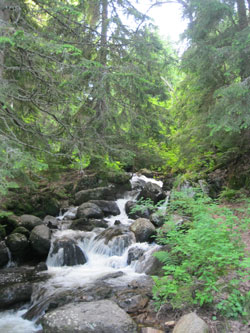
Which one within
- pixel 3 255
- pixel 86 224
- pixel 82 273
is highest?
pixel 86 224

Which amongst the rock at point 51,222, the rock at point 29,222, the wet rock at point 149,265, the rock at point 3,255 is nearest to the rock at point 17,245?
the rock at point 3,255

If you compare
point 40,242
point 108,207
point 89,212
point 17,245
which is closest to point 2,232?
point 17,245

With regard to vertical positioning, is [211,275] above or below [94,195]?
below

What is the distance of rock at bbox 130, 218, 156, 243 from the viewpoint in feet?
29.2

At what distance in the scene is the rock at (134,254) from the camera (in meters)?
7.99

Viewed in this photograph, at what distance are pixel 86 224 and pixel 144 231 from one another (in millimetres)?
2961

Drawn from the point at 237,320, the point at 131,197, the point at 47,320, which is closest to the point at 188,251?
the point at 237,320

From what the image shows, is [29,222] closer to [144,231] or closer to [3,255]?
[3,255]

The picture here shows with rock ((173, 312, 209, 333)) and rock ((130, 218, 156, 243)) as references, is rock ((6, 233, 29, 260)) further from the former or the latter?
rock ((173, 312, 209, 333))

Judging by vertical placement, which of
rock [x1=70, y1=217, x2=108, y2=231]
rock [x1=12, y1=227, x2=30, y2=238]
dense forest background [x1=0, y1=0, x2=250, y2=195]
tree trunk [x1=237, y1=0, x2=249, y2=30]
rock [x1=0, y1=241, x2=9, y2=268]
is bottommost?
rock [x1=0, y1=241, x2=9, y2=268]

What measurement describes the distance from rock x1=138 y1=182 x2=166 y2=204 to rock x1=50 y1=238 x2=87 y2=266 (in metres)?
5.49

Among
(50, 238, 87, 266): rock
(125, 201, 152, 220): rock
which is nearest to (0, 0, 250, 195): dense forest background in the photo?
(50, 238, 87, 266): rock

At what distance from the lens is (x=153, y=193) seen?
44.5ft

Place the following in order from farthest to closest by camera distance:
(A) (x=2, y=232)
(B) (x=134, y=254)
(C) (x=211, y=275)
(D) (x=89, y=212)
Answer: (D) (x=89, y=212)
(A) (x=2, y=232)
(B) (x=134, y=254)
(C) (x=211, y=275)
